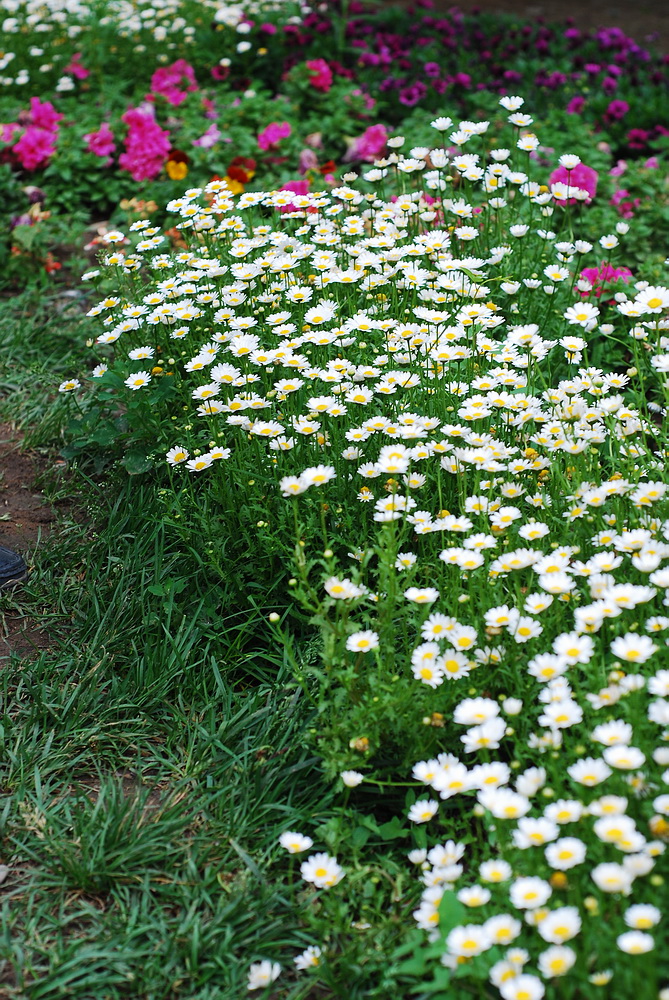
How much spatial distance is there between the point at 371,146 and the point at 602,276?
1876mm

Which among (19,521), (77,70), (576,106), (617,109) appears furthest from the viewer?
(77,70)

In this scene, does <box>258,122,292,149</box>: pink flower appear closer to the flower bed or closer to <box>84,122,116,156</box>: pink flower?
<box>84,122,116,156</box>: pink flower

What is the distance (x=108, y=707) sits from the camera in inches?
100

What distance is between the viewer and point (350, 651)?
90.8 inches

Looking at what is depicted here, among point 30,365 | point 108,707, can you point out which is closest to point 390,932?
point 108,707

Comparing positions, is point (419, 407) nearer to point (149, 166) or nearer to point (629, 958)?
point (629, 958)

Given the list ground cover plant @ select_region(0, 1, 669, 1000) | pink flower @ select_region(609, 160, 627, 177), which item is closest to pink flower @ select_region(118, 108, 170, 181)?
ground cover plant @ select_region(0, 1, 669, 1000)

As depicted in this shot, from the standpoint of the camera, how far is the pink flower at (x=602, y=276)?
11.9 ft

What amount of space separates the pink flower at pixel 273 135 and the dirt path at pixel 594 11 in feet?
14.8

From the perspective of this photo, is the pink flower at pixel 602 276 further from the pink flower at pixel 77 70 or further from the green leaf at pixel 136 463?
the pink flower at pixel 77 70

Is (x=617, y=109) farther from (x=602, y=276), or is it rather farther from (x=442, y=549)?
(x=442, y=549)

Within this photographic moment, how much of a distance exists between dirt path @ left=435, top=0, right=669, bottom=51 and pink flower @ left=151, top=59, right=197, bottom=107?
3.75 metres

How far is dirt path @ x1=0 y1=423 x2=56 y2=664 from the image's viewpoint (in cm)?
284

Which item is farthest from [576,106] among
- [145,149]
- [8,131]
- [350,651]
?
[350,651]
